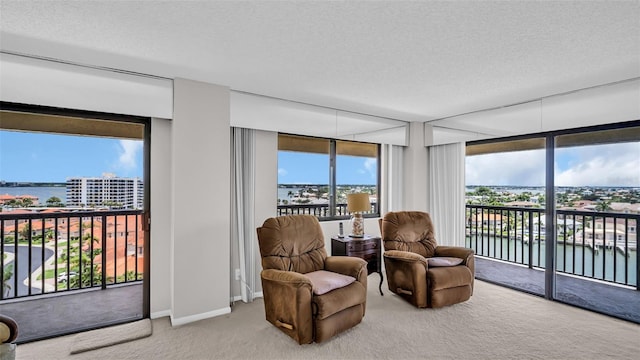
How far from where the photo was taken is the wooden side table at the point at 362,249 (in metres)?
3.86

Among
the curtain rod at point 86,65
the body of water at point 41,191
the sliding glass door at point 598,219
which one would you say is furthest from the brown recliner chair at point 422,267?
the body of water at point 41,191

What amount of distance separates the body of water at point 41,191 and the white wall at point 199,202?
1388 millimetres

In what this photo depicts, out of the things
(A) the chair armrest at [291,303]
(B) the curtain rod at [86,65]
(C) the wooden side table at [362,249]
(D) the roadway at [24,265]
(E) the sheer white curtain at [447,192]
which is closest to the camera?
(B) the curtain rod at [86,65]

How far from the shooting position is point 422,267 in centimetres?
340

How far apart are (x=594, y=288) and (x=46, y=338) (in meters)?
5.85

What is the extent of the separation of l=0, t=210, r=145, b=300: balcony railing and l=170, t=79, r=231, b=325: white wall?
A: 62 cm

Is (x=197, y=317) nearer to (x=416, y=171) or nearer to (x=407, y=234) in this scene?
(x=407, y=234)

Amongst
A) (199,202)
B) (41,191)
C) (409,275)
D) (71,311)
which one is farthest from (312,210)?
(41,191)

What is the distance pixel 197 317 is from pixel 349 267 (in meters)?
1.57

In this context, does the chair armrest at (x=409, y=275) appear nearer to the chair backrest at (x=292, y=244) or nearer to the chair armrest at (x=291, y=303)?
the chair backrest at (x=292, y=244)

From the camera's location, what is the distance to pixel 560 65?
2676 mm

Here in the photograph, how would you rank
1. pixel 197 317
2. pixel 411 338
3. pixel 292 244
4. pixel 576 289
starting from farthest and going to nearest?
pixel 576 289 < pixel 292 244 < pixel 197 317 < pixel 411 338

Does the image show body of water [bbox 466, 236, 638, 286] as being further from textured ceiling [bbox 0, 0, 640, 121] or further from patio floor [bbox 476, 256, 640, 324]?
textured ceiling [bbox 0, 0, 640, 121]

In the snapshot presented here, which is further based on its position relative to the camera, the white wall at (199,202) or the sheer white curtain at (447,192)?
the sheer white curtain at (447,192)
